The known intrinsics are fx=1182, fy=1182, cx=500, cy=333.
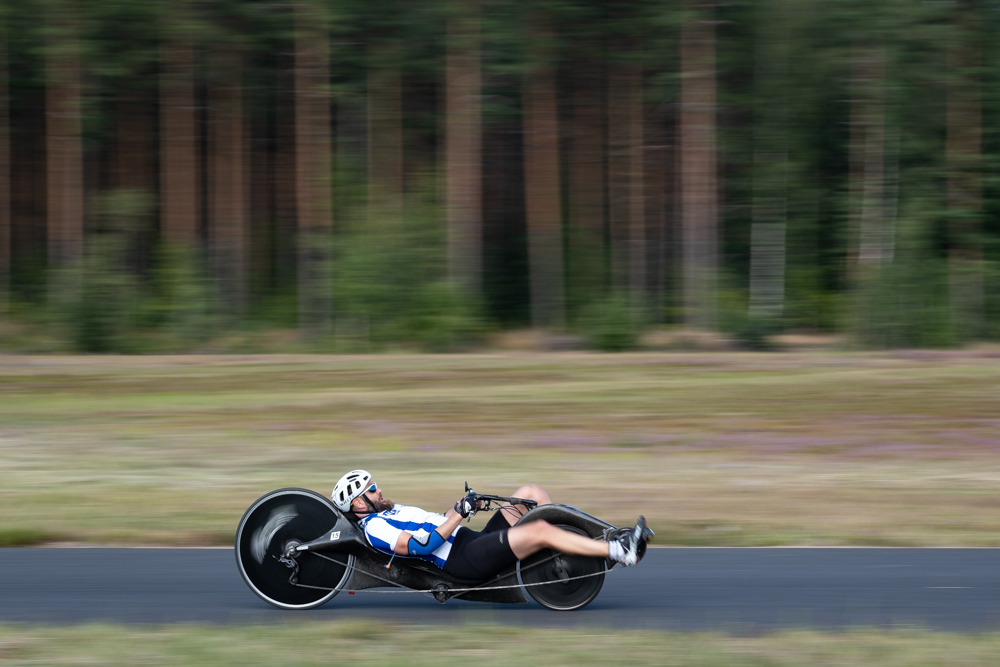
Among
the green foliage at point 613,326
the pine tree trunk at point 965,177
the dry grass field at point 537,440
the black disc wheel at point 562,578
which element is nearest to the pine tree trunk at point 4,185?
the dry grass field at point 537,440

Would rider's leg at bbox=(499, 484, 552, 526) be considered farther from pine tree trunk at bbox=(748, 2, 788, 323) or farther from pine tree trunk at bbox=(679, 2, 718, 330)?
pine tree trunk at bbox=(748, 2, 788, 323)

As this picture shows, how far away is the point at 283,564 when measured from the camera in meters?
6.91

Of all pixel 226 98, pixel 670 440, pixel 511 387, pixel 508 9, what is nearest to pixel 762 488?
pixel 670 440

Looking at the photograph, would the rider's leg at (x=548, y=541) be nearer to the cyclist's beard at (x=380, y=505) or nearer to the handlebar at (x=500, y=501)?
the handlebar at (x=500, y=501)

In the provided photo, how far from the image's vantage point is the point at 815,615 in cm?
681

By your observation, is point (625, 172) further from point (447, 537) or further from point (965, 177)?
point (447, 537)

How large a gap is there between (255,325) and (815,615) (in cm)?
2316

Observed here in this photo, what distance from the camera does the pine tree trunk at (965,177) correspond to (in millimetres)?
27375

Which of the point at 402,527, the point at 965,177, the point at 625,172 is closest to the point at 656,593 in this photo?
the point at 402,527

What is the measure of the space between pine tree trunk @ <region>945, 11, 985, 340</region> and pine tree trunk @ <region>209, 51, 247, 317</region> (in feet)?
56.6

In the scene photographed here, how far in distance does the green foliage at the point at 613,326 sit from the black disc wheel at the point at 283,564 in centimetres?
1947

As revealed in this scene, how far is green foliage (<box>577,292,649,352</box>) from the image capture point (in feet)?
85.8

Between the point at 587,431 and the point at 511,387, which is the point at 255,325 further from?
the point at 587,431

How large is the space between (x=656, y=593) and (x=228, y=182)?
84.8 ft
